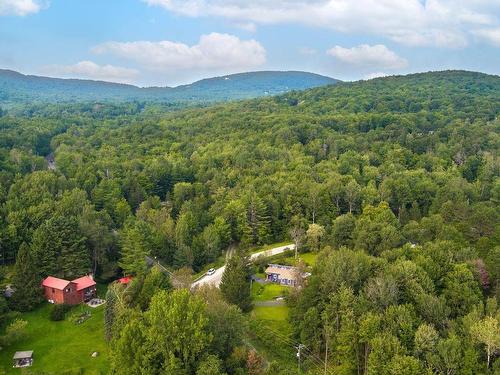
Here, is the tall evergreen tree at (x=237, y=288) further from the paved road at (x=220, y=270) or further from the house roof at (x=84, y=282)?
the house roof at (x=84, y=282)

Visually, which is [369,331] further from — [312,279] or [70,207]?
[70,207]

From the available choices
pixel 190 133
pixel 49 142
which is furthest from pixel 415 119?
pixel 49 142

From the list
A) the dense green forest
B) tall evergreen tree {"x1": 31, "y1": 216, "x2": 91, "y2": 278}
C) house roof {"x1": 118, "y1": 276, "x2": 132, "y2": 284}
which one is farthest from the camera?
tall evergreen tree {"x1": 31, "y1": 216, "x2": 91, "y2": 278}

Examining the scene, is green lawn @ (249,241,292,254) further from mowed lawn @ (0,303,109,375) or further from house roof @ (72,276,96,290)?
mowed lawn @ (0,303,109,375)

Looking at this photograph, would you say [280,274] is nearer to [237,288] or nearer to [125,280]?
[237,288]

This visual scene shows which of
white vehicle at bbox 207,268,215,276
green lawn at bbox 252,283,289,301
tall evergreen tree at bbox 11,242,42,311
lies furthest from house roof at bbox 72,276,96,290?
green lawn at bbox 252,283,289,301

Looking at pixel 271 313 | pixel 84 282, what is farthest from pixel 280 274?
pixel 84 282
